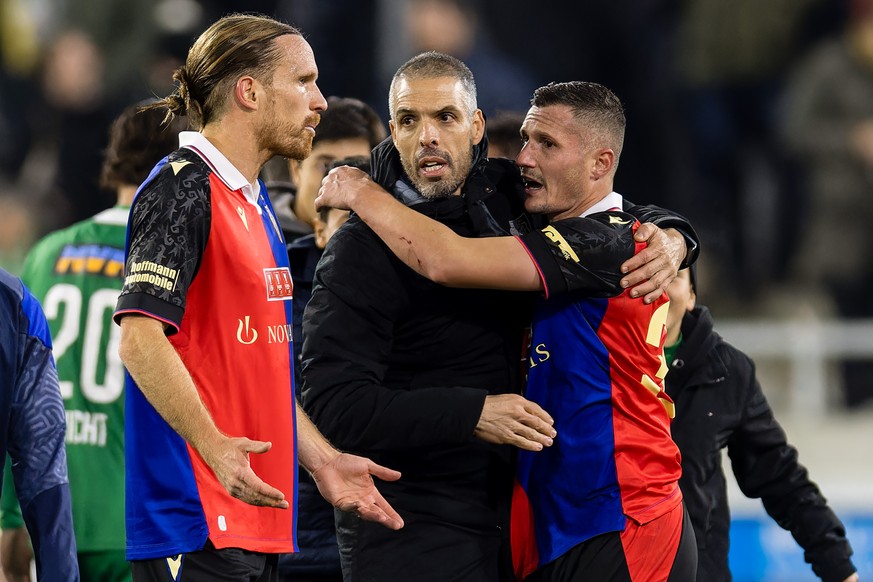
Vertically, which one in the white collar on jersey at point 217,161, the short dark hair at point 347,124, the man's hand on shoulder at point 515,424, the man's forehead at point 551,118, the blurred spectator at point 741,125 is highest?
the blurred spectator at point 741,125

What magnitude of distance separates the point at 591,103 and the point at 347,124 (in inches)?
51.0

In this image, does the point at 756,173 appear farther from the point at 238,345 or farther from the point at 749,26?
the point at 238,345

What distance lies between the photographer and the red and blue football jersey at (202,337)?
3148mm

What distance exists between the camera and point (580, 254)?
3.58m

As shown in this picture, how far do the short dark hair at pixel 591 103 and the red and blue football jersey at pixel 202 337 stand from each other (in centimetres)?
98

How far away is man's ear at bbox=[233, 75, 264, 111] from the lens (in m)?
3.38

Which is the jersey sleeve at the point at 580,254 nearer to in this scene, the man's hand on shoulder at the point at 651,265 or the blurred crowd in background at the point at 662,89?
the man's hand on shoulder at the point at 651,265

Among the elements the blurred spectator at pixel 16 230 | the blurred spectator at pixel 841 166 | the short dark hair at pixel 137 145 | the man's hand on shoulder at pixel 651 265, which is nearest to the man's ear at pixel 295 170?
the short dark hair at pixel 137 145

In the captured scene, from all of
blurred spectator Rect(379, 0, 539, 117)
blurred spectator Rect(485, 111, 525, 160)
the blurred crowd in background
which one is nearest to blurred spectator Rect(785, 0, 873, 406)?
the blurred crowd in background

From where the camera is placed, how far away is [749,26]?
10.6 m

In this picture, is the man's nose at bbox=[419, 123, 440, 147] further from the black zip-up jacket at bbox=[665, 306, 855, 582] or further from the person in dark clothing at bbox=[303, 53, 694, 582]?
the black zip-up jacket at bbox=[665, 306, 855, 582]

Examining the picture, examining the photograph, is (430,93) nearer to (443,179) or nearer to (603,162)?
(443,179)

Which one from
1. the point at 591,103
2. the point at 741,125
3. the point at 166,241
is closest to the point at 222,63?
the point at 166,241

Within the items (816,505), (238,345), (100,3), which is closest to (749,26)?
(100,3)
